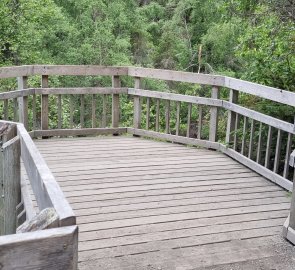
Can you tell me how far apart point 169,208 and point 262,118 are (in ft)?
5.00

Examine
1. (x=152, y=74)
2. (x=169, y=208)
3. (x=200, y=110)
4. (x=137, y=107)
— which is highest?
(x=152, y=74)

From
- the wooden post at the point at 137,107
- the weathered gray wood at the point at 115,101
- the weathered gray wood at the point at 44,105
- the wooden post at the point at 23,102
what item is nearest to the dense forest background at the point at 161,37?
the wooden post at the point at 137,107

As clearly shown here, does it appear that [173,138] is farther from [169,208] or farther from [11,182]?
[11,182]

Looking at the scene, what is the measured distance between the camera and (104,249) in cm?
293

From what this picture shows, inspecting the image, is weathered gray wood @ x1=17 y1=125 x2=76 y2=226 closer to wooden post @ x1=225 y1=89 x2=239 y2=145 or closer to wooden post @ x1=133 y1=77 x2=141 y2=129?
wooden post @ x1=225 y1=89 x2=239 y2=145

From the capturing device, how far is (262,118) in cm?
454

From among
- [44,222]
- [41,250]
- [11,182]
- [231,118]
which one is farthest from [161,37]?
[41,250]

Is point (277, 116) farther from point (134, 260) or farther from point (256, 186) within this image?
point (134, 260)

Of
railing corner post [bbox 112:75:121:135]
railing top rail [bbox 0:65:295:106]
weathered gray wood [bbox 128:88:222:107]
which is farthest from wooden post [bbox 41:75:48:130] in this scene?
weathered gray wood [bbox 128:88:222:107]

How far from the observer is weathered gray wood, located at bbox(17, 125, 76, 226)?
1.20 meters

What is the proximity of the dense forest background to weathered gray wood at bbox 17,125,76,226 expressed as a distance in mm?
3417

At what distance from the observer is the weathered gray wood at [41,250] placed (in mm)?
1063

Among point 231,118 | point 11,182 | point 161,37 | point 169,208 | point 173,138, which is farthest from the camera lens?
point 161,37

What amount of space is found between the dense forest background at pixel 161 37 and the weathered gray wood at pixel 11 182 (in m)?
3.13
